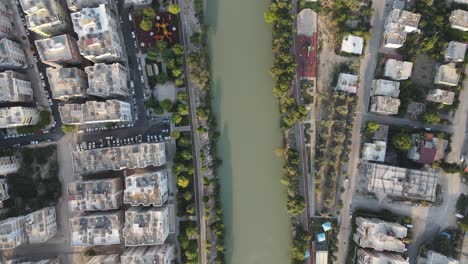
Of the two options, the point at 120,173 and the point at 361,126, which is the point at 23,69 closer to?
the point at 120,173

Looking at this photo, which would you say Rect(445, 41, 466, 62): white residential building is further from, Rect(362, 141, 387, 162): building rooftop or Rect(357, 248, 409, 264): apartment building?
Rect(357, 248, 409, 264): apartment building

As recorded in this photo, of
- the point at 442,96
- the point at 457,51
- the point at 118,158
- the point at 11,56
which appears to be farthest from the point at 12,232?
the point at 457,51

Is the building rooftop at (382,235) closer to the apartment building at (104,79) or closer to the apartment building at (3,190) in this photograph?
the apartment building at (104,79)

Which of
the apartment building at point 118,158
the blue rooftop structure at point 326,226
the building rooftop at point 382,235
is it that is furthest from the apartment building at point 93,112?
the building rooftop at point 382,235

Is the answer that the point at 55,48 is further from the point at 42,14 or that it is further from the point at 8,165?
the point at 8,165

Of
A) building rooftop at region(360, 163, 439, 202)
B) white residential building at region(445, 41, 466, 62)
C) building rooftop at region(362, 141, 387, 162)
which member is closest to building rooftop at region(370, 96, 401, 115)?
building rooftop at region(362, 141, 387, 162)

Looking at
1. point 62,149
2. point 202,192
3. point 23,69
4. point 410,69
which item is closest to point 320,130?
point 410,69
